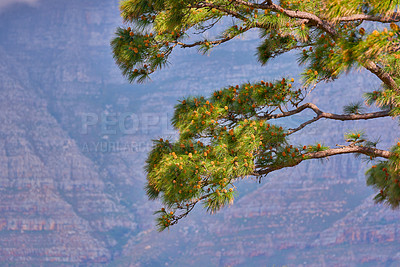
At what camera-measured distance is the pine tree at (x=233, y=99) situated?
4.98 meters

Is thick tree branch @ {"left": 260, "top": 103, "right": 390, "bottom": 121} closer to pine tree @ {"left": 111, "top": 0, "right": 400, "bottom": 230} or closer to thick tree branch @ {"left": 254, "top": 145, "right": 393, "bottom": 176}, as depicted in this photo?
pine tree @ {"left": 111, "top": 0, "right": 400, "bottom": 230}

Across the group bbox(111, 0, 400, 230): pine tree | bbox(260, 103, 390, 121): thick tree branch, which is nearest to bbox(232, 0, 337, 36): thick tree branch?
bbox(111, 0, 400, 230): pine tree

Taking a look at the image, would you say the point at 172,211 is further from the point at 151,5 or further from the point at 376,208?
the point at 376,208

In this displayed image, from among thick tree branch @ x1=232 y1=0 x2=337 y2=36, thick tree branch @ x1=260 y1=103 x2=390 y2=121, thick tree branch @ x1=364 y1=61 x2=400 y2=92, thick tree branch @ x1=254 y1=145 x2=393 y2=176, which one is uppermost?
thick tree branch @ x1=232 y1=0 x2=337 y2=36

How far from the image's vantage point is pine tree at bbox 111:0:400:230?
498 cm

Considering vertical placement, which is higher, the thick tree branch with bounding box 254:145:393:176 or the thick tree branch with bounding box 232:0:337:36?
the thick tree branch with bounding box 232:0:337:36

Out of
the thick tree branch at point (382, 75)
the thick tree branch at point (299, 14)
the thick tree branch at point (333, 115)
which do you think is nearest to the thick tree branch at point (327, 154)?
the thick tree branch at point (333, 115)

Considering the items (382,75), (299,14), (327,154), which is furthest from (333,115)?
(299,14)

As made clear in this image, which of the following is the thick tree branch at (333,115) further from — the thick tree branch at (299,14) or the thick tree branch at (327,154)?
the thick tree branch at (299,14)

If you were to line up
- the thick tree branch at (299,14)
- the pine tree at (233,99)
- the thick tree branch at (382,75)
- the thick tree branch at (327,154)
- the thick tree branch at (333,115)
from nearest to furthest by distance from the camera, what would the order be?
the thick tree branch at (382,75)
the pine tree at (233,99)
the thick tree branch at (299,14)
the thick tree branch at (327,154)
the thick tree branch at (333,115)

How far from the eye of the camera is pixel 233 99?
5.85 metres

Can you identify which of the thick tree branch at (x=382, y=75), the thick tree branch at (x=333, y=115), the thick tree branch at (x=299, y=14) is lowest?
the thick tree branch at (x=333, y=115)

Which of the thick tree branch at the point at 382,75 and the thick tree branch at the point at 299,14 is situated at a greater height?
the thick tree branch at the point at 299,14

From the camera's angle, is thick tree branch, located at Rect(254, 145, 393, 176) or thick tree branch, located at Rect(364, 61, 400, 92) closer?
thick tree branch, located at Rect(364, 61, 400, 92)
